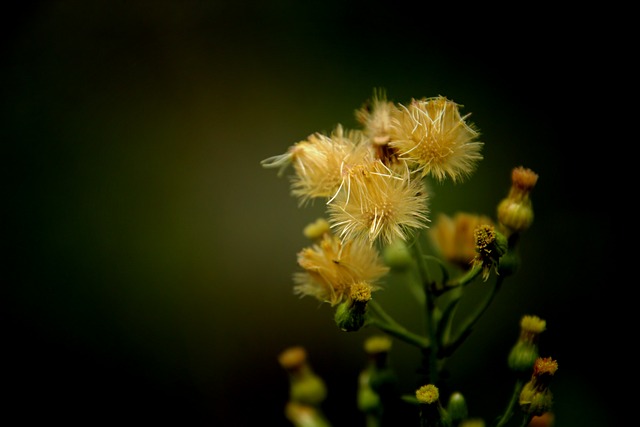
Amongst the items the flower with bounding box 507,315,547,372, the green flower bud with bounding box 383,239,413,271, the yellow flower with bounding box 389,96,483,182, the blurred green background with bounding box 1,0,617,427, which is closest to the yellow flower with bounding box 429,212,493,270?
the green flower bud with bounding box 383,239,413,271

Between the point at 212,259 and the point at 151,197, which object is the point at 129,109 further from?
the point at 212,259

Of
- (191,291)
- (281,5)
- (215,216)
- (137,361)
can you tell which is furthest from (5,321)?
(281,5)

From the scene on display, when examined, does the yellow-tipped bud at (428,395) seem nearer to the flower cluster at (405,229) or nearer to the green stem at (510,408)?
the flower cluster at (405,229)

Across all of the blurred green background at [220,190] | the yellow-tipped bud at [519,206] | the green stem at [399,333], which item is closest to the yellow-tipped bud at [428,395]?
the green stem at [399,333]

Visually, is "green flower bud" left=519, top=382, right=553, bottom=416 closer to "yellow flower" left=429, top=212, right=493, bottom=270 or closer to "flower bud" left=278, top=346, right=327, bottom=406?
"yellow flower" left=429, top=212, right=493, bottom=270

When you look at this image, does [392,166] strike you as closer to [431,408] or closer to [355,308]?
[355,308]

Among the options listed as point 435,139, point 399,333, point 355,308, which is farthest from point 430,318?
point 435,139
